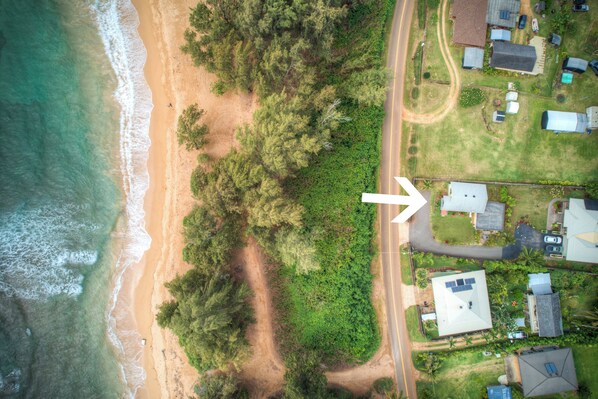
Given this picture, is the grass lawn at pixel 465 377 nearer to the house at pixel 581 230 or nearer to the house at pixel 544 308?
the house at pixel 544 308

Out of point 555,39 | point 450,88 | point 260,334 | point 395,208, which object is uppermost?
point 555,39

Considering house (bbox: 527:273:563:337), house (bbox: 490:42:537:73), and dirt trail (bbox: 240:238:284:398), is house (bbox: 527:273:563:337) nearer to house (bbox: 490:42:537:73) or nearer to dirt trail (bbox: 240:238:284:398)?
house (bbox: 490:42:537:73)

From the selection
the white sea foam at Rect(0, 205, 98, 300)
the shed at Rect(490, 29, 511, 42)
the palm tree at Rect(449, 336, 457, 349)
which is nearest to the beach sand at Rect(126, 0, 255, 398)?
the white sea foam at Rect(0, 205, 98, 300)

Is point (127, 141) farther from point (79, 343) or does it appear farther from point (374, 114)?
point (374, 114)

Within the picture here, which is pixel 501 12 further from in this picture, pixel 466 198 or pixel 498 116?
pixel 466 198

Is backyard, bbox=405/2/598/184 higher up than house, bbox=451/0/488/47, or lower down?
lower down

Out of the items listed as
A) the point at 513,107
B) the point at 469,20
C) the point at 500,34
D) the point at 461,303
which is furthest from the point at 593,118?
the point at 461,303
